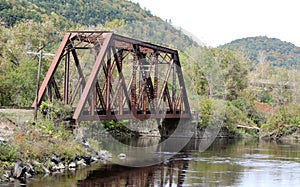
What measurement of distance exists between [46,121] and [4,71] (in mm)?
18819

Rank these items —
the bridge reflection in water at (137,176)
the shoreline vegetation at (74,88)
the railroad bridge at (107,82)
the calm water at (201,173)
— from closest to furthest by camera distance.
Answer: the bridge reflection in water at (137,176) < the calm water at (201,173) < the shoreline vegetation at (74,88) < the railroad bridge at (107,82)

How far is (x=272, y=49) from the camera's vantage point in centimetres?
17562

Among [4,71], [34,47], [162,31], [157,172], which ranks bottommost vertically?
[157,172]

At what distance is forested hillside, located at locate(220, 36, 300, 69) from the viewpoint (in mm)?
159625

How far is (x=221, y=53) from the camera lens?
250ft

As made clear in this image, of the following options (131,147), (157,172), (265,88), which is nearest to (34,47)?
(131,147)

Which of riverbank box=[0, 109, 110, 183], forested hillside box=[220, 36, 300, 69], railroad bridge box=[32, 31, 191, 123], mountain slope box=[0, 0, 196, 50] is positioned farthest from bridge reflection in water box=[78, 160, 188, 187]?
forested hillside box=[220, 36, 300, 69]

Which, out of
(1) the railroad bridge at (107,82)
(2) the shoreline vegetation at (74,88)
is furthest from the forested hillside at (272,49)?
(1) the railroad bridge at (107,82)

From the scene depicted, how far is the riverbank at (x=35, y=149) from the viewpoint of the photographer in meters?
23.8

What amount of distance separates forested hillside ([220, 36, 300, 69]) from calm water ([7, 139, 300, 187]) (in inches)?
4643

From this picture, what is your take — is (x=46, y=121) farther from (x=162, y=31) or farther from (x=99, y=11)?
(x=99, y=11)

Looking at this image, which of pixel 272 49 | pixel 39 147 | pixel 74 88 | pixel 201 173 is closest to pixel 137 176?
pixel 201 173

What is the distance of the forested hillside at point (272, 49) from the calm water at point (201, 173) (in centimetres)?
11793

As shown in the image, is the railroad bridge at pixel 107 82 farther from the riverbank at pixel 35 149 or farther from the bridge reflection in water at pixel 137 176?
the bridge reflection in water at pixel 137 176
